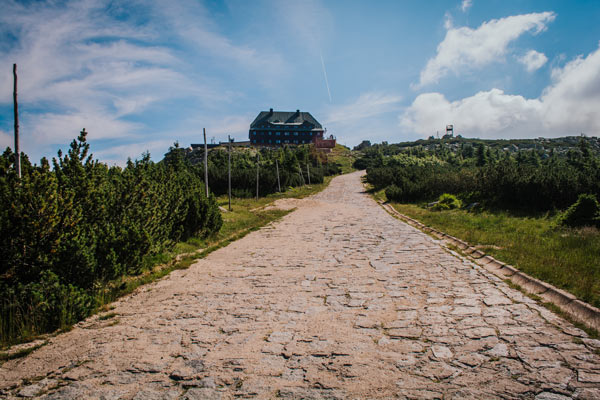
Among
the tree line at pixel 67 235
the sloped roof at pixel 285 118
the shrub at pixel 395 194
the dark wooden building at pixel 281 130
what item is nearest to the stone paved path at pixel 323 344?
the tree line at pixel 67 235

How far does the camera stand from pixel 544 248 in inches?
334

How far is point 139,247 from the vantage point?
24.0ft

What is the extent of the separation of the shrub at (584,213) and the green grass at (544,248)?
27.1 inches

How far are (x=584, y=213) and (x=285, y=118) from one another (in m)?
85.4

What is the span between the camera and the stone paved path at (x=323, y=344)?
3.38 metres

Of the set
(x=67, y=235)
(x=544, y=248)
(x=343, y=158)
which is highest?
(x=343, y=158)

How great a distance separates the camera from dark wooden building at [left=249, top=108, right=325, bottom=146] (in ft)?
299

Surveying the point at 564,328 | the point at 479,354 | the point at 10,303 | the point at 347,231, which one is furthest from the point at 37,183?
the point at 347,231

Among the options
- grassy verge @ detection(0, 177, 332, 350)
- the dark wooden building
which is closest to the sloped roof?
the dark wooden building

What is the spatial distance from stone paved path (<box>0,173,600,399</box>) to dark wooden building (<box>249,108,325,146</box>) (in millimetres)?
85115

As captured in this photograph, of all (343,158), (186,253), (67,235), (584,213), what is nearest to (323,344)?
(67,235)

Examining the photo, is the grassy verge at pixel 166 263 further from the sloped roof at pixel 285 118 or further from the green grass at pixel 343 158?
the sloped roof at pixel 285 118

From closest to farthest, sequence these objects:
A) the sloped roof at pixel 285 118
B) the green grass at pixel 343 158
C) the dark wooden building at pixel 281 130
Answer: the green grass at pixel 343 158 < the dark wooden building at pixel 281 130 < the sloped roof at pixel 285 118

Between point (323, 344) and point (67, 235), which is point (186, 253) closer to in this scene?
point (67, 235)
